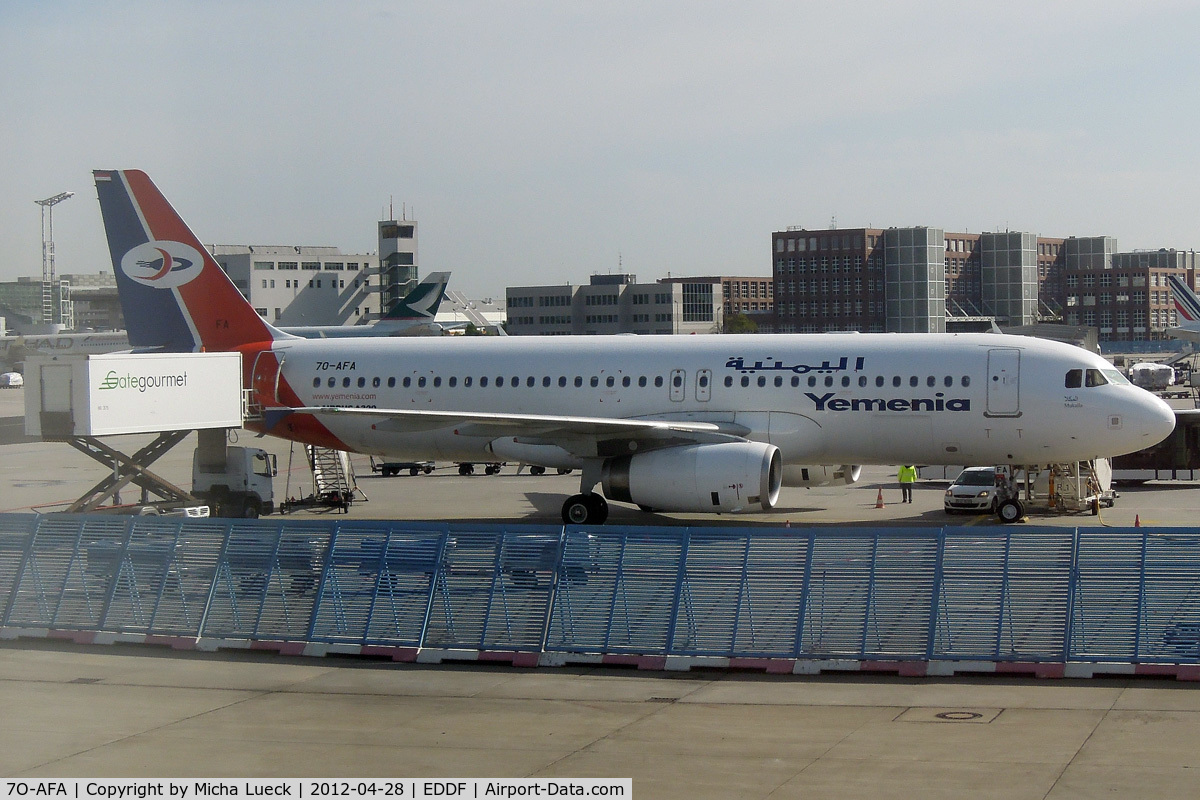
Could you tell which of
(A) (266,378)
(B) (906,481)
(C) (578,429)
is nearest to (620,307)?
(B) (906,481)

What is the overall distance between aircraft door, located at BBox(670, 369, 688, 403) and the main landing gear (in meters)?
3.24

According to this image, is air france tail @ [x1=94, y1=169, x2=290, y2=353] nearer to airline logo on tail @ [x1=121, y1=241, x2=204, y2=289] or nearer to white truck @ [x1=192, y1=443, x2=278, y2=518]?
airline logo on tail @ [x1=121, y1=241, x2=204, y2=289]

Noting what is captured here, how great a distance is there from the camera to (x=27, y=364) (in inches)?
952

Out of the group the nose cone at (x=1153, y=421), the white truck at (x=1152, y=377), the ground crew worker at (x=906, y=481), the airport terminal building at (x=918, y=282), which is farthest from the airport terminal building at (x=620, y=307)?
the nose cone at (x=1153, y=421)

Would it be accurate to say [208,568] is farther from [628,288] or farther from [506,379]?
[628,288]

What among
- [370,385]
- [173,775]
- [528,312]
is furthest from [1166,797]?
[528,312]

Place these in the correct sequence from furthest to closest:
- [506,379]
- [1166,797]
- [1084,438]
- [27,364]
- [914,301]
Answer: [914,301] < [506,379] < [1084,438] < [27,364] < [1166,797]

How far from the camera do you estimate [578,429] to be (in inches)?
1142

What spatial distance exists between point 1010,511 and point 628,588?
1446cm

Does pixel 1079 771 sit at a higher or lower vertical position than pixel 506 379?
lower

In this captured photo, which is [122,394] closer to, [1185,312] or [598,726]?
[598,726]

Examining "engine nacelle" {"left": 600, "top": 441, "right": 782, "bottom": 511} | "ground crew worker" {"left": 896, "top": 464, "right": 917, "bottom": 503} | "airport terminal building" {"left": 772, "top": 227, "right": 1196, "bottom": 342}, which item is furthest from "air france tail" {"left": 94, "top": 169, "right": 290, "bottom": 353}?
"airport terminal building" {"left": 772, "top": 227, "right": 1196, "bottom": 342}

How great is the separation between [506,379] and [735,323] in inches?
5166

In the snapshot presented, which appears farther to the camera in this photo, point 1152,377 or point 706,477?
point 1152,377
